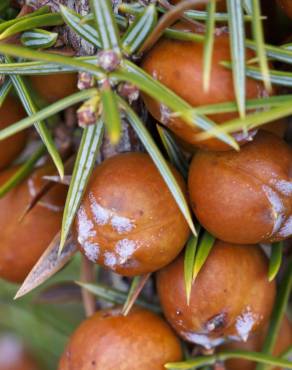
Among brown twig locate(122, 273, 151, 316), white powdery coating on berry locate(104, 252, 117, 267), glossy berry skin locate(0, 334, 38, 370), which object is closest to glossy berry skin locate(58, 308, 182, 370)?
brown twig locate(122, 273, 151, 316)

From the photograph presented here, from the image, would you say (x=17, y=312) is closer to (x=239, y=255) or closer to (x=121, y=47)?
(x=239, y=255)

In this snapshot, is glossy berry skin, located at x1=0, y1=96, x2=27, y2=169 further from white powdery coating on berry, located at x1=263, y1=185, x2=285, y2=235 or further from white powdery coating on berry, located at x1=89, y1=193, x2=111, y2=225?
white powdery coating on berry, located at x1=263, y1=185, x2=285, y2=235

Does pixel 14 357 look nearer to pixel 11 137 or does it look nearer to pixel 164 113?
pixel 11 137

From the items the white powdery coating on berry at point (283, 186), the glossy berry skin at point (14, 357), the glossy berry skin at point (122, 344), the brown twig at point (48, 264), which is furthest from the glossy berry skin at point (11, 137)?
the glossy berry skin at point (14, 357)

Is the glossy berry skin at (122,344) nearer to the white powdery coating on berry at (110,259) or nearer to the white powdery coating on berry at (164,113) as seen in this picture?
the white powdery coating on berry at (110,259)

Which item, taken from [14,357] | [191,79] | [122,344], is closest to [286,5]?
[191,79]

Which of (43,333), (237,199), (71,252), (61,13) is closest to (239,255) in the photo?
(237,199)
